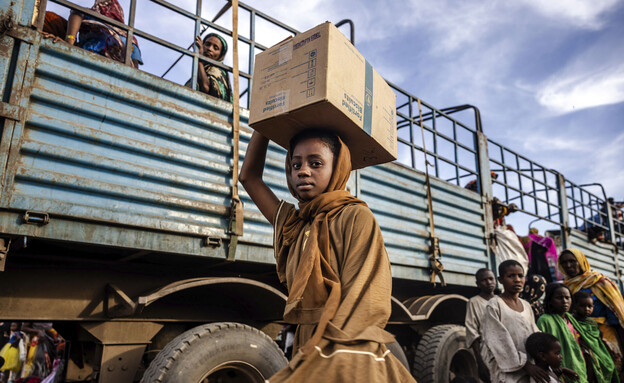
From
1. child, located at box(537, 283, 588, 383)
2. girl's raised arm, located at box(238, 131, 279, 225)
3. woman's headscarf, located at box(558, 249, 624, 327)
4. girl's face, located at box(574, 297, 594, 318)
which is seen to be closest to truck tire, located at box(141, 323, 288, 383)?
girl's raised arm, located at box(238, 131, 279, 225)

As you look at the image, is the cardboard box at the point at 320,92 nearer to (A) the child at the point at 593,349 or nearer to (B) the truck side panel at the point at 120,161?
(B) the truck side panel at the point at 120,161

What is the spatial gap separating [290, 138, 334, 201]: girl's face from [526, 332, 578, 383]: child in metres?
2.49

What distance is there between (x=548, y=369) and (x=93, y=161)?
3197 millimetres

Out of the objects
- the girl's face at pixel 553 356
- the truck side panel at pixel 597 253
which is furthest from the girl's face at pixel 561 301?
the truck side panel at pixel 597 253

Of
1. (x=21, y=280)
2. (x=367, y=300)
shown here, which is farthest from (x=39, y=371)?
(x=367, y=300)

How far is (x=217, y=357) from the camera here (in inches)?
101

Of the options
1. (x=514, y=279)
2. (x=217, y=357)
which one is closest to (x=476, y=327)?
(x=514, y=279)

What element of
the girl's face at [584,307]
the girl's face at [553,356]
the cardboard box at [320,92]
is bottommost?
the girl's face at [553,356]

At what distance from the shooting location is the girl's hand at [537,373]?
2.97 metres

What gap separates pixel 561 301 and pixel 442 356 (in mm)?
1107

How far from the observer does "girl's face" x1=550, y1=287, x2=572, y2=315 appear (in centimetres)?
376

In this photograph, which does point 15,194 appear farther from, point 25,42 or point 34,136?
point 25,42

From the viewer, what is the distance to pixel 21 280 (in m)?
2.43

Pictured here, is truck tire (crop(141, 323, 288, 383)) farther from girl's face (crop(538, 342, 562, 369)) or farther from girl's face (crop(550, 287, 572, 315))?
girl's face (crop(550, 287, 572, 315))
